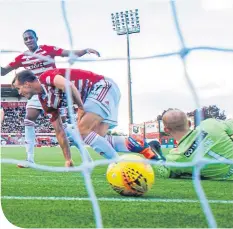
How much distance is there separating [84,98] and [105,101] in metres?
0.06

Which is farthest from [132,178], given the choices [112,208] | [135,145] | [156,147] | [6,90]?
[156,147]

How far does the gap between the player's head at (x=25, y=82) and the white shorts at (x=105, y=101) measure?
0.41ft

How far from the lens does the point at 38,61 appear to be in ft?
3.29

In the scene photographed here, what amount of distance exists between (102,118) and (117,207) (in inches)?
16.5

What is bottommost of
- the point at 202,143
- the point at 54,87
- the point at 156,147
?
the point at 156,147

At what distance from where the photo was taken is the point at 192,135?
3.51 ft

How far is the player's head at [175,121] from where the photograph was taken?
1.05 m

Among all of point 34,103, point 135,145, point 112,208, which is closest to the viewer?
point 112,208

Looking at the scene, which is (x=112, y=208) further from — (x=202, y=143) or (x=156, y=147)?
(x=156, y=147)

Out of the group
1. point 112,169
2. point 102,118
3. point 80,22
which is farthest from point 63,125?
point 80,22

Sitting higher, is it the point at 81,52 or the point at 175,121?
the point at 81,52

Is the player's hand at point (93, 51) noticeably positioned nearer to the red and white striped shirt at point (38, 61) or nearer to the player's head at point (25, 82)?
the red and white striped shirt at point (38, 61)

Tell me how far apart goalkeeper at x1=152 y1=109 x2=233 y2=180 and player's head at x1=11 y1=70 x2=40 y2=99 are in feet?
0.80

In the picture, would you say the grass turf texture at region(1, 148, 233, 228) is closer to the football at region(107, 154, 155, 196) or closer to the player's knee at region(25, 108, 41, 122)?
the football at region(107, 154, 155, 196)
